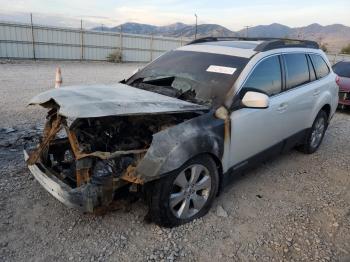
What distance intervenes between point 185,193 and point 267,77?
1829 mm

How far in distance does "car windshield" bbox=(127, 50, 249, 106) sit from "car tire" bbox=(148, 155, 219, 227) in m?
0.76

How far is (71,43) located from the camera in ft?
72.3

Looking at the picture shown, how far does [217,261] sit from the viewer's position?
9.98ft

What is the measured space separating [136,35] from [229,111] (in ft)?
75.5

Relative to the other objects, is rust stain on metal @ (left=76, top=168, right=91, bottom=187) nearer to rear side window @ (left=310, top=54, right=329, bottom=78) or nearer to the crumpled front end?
the crumpled front end

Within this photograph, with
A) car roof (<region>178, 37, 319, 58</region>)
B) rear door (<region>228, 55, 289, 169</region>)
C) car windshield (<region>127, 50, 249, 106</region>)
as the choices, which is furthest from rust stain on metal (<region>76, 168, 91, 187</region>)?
car roof (<region>178, 37, 319, 58</region>)

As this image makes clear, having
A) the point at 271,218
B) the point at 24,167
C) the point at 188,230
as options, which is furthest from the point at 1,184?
the point at 271,218

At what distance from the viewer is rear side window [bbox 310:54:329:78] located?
551 centimetres

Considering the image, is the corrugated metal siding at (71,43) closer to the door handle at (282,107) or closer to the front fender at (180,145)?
the door handle at (282,107)

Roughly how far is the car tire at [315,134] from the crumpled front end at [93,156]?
2889mm

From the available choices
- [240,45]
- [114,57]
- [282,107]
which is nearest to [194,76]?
[240,45]

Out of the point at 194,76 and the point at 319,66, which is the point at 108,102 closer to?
the point at 194,76

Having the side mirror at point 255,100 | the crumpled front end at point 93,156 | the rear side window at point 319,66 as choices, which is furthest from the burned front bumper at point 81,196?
the rear side window at point 319,66

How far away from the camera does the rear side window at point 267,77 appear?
13.1 feet
